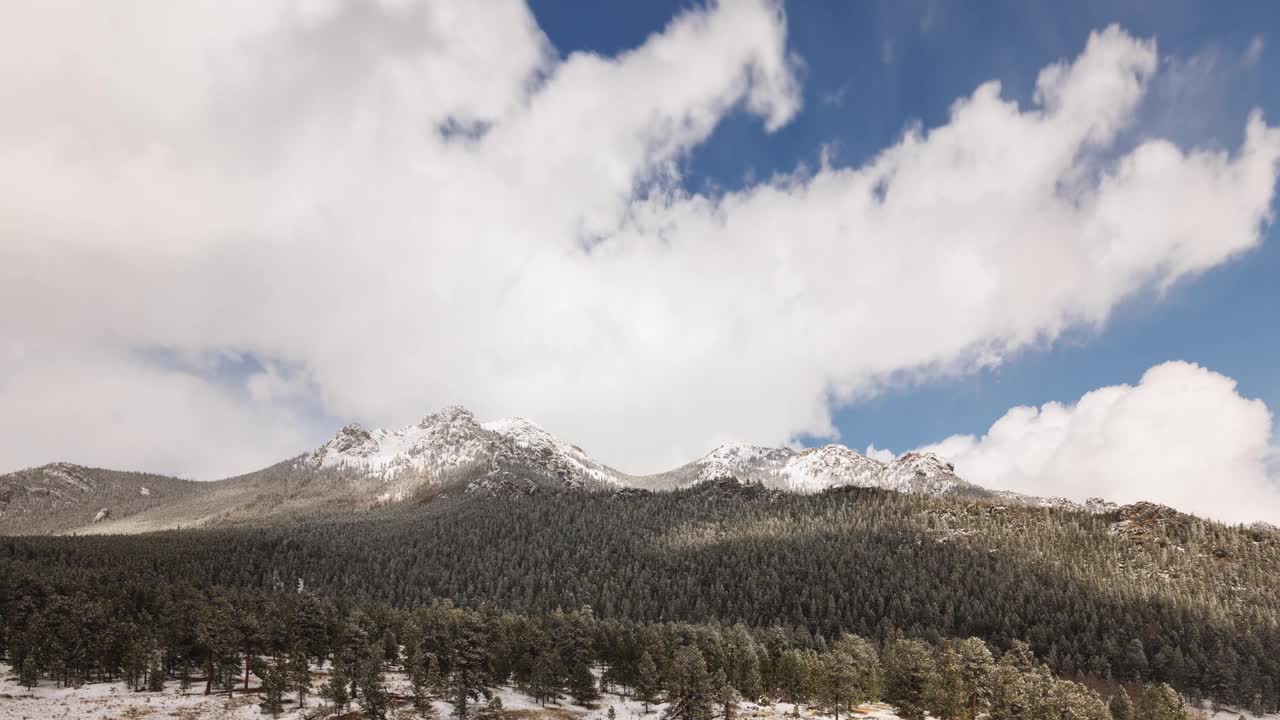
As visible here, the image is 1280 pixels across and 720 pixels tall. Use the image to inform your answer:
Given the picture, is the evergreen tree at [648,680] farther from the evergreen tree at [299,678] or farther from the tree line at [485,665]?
the evergreen tree at [299,678]

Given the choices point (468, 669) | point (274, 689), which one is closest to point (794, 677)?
point (468, 669)

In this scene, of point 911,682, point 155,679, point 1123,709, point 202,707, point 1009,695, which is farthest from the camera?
point 1123,709

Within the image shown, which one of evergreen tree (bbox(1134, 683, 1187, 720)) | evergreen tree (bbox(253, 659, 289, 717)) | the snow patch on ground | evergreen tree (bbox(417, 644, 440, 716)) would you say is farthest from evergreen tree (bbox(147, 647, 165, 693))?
evergreen tree (bbox(1134, 683, 1187, 720))

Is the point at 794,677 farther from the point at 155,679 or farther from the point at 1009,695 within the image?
the point at 155,679

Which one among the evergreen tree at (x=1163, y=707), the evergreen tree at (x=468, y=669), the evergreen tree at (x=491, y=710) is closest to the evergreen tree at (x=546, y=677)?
the evergreen tree at (x=491, y=710)

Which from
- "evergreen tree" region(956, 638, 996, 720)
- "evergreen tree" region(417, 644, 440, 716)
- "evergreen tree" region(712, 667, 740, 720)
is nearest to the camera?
"evergreen tree" region(712, 667, 740, 720)

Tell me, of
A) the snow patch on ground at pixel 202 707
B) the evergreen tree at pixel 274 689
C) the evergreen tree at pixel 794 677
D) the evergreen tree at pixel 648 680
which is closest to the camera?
the snow patch on ground at pixel 202 707

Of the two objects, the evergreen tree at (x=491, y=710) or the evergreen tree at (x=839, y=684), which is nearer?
the evergreen tree at (x=491, y=710)

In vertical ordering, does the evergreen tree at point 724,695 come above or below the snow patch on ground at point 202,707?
above

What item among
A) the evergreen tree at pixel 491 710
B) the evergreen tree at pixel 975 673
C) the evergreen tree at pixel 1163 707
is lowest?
the evergreen tree at pixel 491 710

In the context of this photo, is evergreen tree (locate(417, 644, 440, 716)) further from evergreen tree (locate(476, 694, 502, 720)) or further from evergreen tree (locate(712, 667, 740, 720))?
evergreen tree (locate(712, 667, 740, 720))

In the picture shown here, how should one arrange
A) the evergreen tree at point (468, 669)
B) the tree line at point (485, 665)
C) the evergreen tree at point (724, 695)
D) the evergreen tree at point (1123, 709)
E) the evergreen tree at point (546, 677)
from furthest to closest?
the evergreen tree at point (1123, 709), the evergreen tree at point (546, 677), the tree line at point (485, 665), the evergreen tree at point (468, 669), the evergreen tree at point (724, 695)

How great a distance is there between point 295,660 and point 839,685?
94526 millimetres

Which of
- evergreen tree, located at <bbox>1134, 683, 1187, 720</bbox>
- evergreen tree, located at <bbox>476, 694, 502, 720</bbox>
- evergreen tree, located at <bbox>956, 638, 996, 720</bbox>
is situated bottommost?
evergreen tree, located at <bbox>476, 694, 502, 720</bbox>
